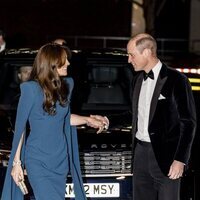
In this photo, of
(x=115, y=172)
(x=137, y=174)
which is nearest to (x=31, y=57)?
(x=115, y=172)

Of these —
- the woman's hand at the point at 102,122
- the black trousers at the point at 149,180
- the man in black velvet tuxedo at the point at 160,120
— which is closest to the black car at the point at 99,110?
the woman's hand at the point at 102,122

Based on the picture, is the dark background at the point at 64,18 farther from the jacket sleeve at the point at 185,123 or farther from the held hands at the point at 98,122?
the jacket sleeve at the point at 185,123

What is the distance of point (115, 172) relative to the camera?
18.0ft

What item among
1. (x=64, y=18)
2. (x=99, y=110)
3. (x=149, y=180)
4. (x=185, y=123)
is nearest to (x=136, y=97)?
(x=185, y=123)

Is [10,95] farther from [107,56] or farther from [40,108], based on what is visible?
[40,108]

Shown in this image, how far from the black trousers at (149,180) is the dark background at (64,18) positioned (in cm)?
2363

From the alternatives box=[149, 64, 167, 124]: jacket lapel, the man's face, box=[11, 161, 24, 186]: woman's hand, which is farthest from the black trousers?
box=[11, 161, 24, 186]: woman's hand

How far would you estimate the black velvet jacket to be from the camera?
465 centimetres

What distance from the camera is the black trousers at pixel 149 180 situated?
4.86m

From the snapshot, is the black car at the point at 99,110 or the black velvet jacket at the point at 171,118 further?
the black car at the point at 99,110

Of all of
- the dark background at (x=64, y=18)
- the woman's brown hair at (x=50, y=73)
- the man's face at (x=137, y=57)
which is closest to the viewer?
the woman's brown hair at (x=50, y=73)

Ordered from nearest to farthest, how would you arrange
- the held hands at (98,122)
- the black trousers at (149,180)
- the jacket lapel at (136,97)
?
the black trousers at (149,180)
the jacket lapel at (136,97)
the held hands at (98,122)

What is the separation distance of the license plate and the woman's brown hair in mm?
1128

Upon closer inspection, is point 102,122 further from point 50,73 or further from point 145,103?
point 50,73
